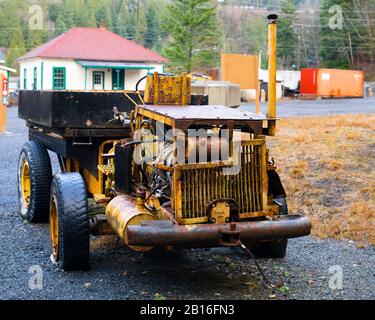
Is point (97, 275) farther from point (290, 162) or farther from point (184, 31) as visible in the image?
point (184, 31)

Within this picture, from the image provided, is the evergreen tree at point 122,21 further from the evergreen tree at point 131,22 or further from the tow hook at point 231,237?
the tow hook at point 231,237

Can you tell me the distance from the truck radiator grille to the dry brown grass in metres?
2.74

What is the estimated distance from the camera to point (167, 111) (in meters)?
6.09

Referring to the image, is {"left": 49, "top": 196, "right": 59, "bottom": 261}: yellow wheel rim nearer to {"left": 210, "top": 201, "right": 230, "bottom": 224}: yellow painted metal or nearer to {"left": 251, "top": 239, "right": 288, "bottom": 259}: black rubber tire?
{"left": 210, "top": 201, "right": 230, "bottom": 224}: yellow painted metal

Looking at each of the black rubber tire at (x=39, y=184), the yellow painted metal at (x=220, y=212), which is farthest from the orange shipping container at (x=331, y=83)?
the yellow painted metal at (x=220, y=212)

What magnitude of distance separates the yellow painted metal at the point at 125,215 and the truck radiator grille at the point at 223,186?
42 cm

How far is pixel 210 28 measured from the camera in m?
52.5

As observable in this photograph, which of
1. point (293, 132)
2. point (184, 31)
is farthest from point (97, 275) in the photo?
point (184, 31)

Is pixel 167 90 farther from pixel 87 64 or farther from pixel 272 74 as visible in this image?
pixel 87 64

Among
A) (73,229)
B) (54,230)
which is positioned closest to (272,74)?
(73,229)

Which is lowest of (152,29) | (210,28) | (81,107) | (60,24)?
(81,107)

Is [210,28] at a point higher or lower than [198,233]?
higher

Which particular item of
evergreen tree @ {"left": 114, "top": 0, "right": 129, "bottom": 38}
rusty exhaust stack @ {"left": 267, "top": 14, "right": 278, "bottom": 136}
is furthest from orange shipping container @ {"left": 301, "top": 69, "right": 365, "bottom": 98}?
rusty exhaust stack @ {"left": 267, "top": 14, "right": 278, "bottom": 136}

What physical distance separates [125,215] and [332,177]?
5.95 meters
